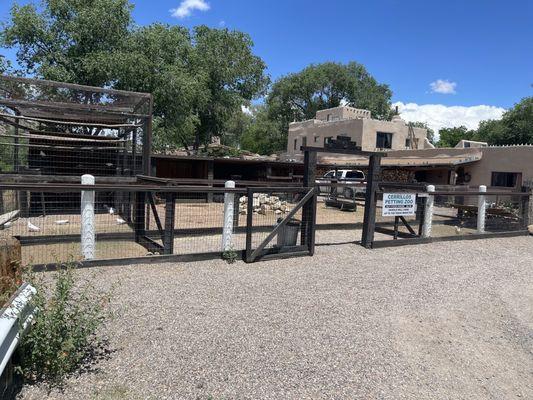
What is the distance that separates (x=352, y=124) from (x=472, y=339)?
3198 cm

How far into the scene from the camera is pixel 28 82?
9.39 metres

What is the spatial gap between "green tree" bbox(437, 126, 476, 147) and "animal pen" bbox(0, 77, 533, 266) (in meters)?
58.2

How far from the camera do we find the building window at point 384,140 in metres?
35.8

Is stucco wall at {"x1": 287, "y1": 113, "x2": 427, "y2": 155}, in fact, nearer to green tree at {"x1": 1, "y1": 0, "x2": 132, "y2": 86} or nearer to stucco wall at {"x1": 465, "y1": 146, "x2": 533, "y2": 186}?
stucco wall at {"x1": 465, "y1": 146, "x2": 533, "y2": 186}

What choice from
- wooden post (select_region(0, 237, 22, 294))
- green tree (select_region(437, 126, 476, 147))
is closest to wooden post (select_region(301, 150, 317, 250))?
wooden post (select_region(0, 237, 22, 294))

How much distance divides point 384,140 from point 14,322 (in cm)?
3554

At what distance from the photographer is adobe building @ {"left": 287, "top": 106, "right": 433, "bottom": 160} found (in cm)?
3506

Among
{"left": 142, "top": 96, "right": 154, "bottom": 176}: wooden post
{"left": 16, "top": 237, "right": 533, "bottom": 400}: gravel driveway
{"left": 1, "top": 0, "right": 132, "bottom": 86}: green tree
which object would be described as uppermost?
{"left": 1, "top": 0, "right": 132, "bottom": 86}: green tree

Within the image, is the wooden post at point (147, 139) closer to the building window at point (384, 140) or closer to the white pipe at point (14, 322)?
the white pipe at point (14, 322)

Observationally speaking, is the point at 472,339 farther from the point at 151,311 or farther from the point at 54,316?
the point at 54,316

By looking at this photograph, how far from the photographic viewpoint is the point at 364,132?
34750mm

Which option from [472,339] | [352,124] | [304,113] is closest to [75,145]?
[472,339]

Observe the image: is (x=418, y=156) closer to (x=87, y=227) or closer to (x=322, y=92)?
(x=87, y=227)

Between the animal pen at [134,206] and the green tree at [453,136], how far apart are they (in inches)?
2292
